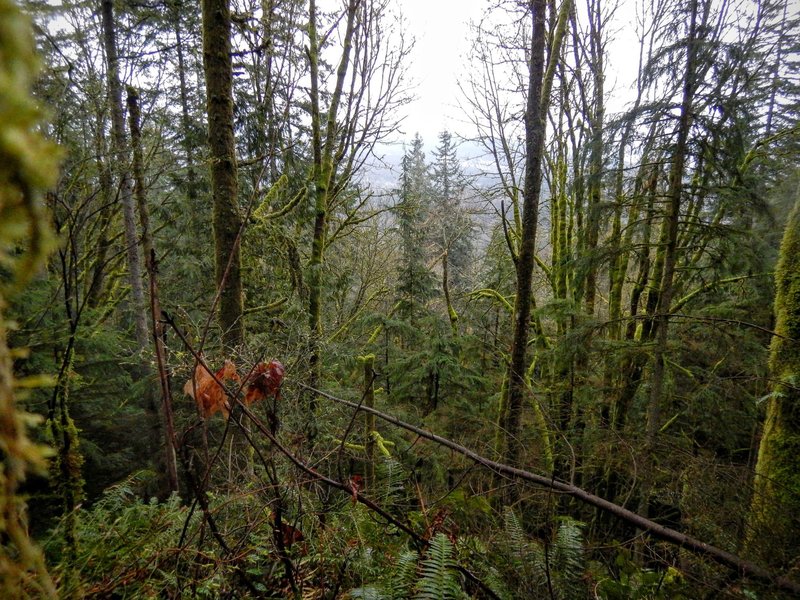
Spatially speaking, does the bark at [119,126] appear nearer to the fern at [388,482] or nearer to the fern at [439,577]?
the fern at [388,482]

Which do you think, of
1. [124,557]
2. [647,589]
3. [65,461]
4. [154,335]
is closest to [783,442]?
[647,589]

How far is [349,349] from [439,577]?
4.29 meters

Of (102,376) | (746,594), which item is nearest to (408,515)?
(746,594)

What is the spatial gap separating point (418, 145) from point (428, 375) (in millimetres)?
25997

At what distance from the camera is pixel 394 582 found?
94.7 inches

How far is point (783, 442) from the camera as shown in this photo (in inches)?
134

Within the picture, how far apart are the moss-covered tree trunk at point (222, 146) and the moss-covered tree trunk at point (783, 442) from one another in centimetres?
450

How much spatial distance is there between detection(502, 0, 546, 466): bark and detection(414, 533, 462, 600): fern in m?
2.80

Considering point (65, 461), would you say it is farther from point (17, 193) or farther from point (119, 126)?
point (119, 126)

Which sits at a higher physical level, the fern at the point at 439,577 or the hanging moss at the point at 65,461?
the hanging moss at the point at 65,461

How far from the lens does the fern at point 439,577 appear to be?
2.19 metres

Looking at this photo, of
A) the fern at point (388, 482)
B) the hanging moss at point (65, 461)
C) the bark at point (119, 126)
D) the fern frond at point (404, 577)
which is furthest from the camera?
the bark at point (119, 126)

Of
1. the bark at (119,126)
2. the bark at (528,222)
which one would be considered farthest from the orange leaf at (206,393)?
the bark at (119,126)

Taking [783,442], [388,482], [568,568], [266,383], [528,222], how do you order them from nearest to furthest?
1. [266,383]
2. [568,568]
3. [388,482]
4. [783,442]
5. [528,222]
